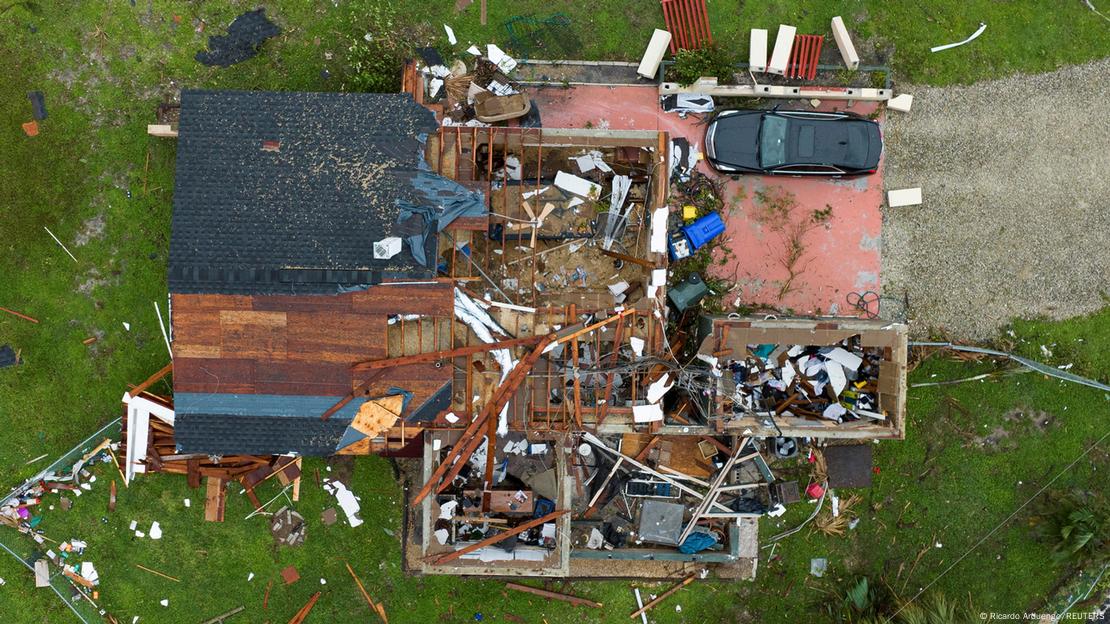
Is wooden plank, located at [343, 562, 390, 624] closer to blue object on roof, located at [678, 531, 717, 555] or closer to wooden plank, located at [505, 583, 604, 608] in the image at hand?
wooden plank, located at [505, 583, 604, 608]

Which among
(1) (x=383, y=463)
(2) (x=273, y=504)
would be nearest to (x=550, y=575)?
(1) (x=383, y=463)

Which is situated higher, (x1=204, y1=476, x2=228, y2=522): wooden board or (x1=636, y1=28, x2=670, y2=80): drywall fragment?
(x1=636, y1=28, x2=670, y2=80): drywall fragment

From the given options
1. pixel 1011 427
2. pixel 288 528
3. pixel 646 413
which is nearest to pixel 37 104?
pixel 288 528

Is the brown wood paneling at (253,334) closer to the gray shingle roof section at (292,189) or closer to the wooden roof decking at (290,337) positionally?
the wooden roof decking at (290,337)

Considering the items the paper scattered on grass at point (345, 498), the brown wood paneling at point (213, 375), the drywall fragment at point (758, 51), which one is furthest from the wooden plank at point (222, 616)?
the drywall fragment at point (758, 51)

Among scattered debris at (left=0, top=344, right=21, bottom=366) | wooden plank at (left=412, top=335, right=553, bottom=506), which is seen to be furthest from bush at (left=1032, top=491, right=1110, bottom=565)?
scattered debris at (left=0, top=344, right=21, bottom=366)

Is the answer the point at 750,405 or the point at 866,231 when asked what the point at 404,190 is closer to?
the point at 750,405
